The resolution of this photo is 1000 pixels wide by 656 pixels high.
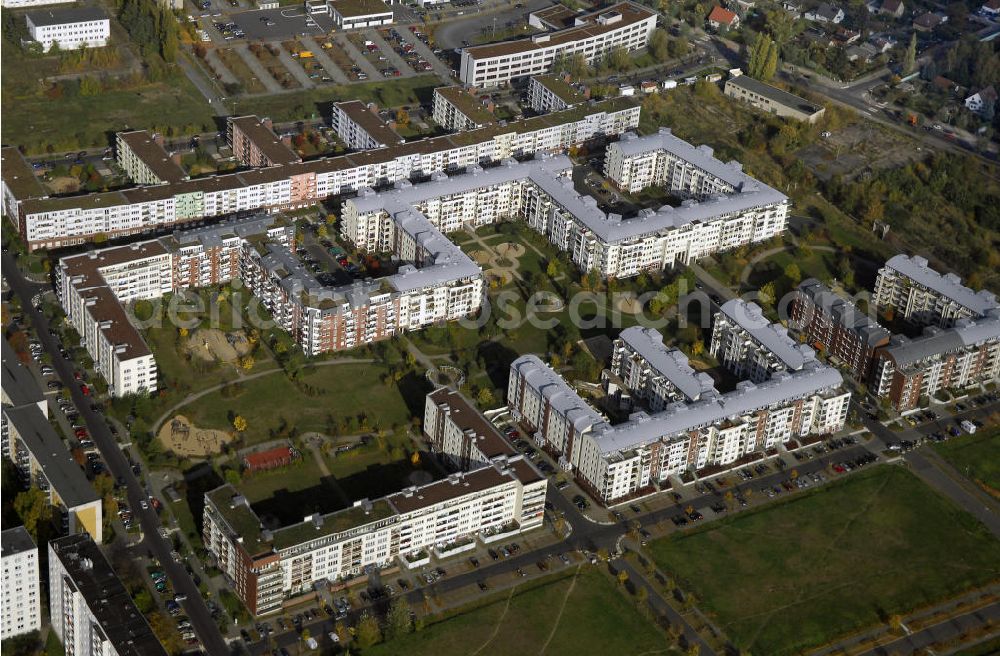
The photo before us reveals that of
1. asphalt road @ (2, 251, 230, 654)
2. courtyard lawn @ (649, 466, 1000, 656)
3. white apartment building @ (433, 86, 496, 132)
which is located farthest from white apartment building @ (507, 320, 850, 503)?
white apartment building @ (433, 86, 496, 132)

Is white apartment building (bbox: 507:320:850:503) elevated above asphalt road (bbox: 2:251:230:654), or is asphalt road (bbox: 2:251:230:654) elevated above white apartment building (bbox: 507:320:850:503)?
white apartment building (bbox: 507:320:850:503)

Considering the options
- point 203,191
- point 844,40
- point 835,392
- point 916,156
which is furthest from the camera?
point 844,40

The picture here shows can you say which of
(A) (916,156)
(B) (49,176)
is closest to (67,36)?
(B) (49,176)

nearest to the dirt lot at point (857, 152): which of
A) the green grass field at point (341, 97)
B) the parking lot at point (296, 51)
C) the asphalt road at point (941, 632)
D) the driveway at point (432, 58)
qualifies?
the driveway at point (432, 58)

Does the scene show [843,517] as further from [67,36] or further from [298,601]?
[67,36]

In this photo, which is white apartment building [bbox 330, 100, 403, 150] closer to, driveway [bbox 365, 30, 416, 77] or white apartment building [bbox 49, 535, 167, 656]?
driveway [bbox 365, 30, 416, 77]

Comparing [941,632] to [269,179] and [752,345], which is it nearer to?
[752,345]

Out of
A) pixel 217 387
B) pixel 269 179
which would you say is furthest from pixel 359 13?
pixel 217 387
